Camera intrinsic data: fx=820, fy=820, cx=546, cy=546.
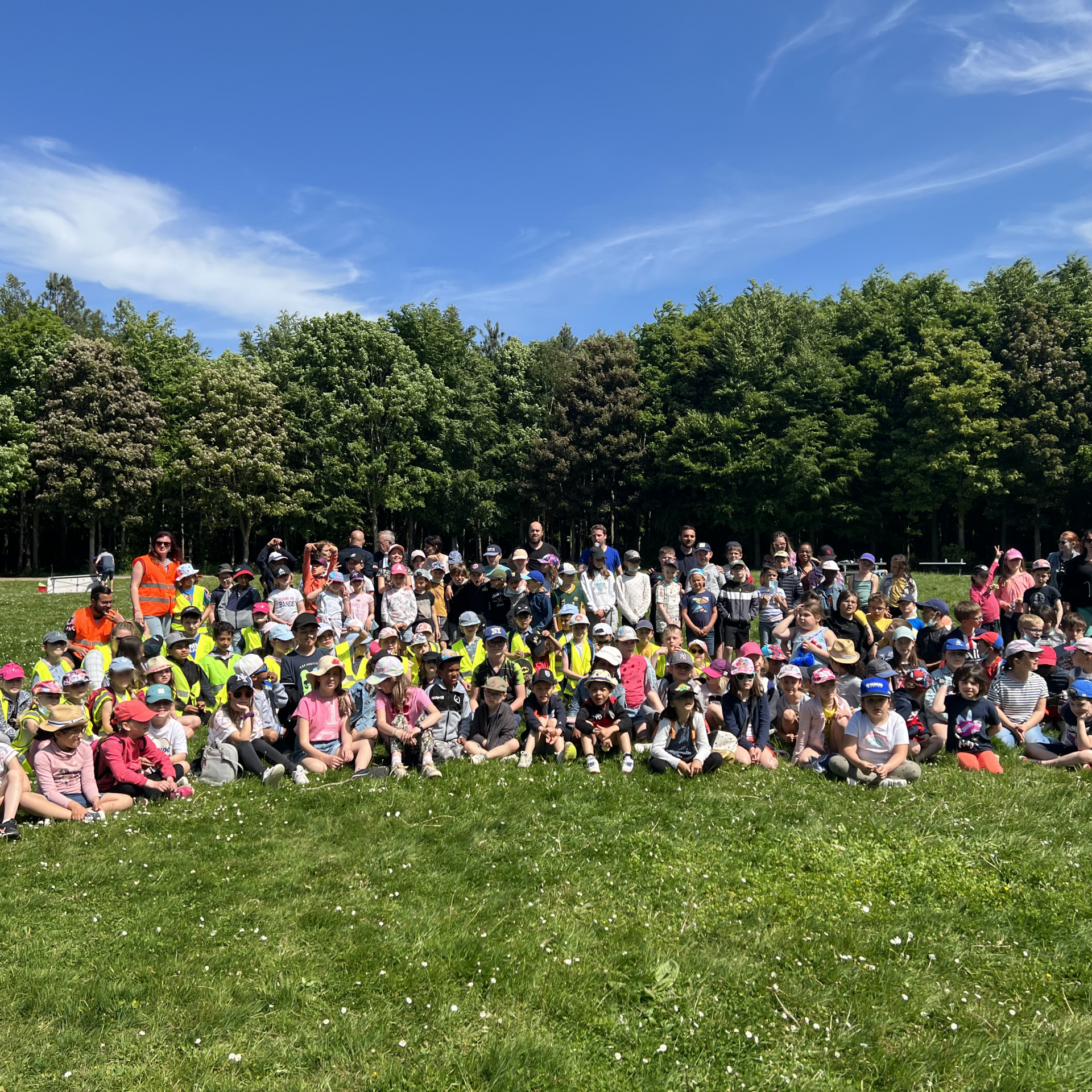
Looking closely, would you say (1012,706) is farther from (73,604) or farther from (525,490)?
(525,490)

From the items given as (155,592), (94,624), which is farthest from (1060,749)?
(94,624)

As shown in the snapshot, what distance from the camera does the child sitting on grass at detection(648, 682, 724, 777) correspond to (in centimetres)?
986

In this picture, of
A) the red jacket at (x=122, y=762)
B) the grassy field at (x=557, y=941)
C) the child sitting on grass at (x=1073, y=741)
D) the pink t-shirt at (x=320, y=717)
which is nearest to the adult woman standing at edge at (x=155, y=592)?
the red jacket at (x=122, y=762)

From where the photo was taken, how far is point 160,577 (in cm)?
1370

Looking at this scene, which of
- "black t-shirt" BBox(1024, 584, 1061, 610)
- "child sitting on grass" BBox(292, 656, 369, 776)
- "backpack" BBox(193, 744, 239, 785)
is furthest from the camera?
"black t-shirt" BBox(1024, 584, 1061, 610)

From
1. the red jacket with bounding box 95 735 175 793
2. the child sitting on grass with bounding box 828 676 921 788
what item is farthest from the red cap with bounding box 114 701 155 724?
the child sitting on grass with bounding box 828 676 921 788

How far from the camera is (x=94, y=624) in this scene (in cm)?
1254

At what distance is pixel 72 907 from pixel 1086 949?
7.91 metres

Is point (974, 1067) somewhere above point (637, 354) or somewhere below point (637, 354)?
below

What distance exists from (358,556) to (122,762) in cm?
601

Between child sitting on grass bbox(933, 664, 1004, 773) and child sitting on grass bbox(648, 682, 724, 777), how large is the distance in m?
3.14

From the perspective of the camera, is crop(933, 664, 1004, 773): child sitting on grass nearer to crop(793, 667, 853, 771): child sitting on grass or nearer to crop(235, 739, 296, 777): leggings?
crop(793, 667, 853, 771): child sitting on grass

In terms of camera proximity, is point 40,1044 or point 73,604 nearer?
point 40,1044

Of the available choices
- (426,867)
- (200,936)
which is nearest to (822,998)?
(426,867)
